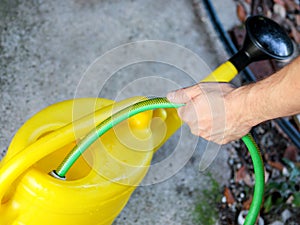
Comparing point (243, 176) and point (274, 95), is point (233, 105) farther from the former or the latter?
point (243, 176)

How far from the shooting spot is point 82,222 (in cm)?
Result: 108

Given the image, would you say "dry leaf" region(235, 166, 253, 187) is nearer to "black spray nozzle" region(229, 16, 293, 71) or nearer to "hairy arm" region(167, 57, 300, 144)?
"black spray nozzle" region(229, 16, 293, 71)

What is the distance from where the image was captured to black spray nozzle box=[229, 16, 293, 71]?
1241 mm

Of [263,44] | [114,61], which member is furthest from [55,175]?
[114,61]

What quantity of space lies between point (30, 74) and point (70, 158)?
65 centimetres

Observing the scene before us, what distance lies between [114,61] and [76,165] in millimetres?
622

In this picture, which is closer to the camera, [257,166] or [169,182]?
[257,166]

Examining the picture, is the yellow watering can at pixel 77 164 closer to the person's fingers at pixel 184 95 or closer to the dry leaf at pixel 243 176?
the person's fingers at pixel 184 95

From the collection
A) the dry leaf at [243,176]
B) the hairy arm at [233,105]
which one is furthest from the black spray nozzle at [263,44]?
the dry leaf at [243,176]

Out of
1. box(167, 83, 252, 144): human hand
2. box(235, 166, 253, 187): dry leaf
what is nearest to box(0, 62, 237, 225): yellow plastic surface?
box(167, 83, 252, 144): human hand

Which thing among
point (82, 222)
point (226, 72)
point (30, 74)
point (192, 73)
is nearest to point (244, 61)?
point (226, 72)

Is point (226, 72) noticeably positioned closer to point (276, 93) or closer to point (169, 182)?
point (276, 93)

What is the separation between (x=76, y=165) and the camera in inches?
44.3

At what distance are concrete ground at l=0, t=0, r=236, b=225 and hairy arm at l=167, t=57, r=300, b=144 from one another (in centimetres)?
51
